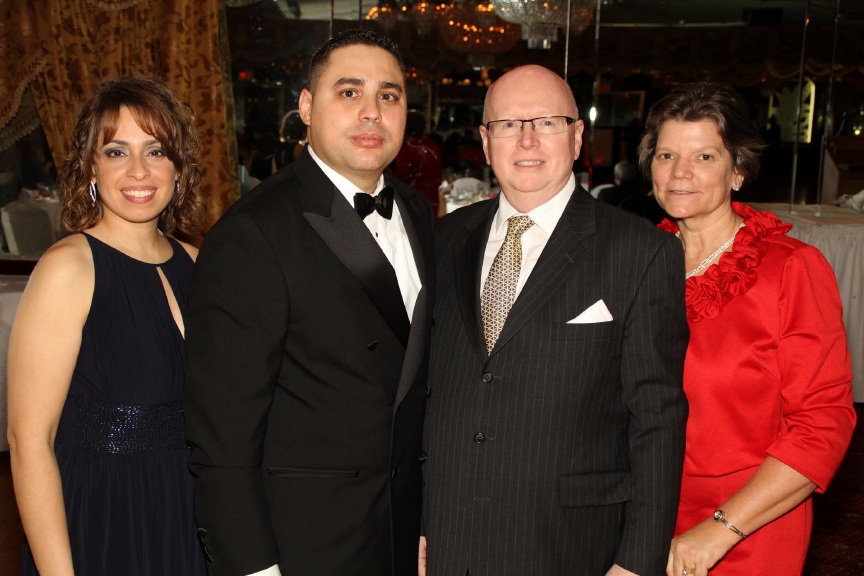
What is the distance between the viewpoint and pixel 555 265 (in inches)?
70.9

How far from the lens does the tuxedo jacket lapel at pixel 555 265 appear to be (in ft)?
5.80

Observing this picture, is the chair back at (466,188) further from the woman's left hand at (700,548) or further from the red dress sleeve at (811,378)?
the woman's left hand at (700,548)

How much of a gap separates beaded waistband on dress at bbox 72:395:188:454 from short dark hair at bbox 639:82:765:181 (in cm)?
154

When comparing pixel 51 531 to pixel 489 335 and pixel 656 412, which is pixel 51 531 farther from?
pixel 656 412

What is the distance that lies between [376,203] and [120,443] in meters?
0.84

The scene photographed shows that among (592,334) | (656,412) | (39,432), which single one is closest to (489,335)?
(592,334)

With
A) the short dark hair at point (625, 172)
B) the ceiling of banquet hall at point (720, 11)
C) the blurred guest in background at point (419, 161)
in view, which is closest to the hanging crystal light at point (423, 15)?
the blurred guest in background at point (419, 161)

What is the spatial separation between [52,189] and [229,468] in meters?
5.67

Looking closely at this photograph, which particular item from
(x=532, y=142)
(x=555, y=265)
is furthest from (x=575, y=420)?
(x=532, y=142)

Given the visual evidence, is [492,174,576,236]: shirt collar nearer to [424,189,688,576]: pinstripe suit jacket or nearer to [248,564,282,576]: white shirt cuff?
[424,189,688,576]: pinstripe suit jacket

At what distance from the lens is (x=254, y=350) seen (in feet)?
5.27

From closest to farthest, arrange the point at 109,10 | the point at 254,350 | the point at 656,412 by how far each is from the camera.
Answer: the point at 254,350
the point at 656,412
the point at 109,10

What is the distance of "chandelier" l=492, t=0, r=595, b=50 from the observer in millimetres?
6773

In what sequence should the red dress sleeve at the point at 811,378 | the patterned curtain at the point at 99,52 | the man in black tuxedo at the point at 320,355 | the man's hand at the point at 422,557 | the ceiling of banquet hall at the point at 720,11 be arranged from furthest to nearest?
the ceiling of banquet hall at the point at 720,11 → the patterned curtain at the point at 99,52 → the man's hand at the point at 422,557 → the red dress sleeve at the point at 811,378 → the man in black tuxedo at the point at 320,355
